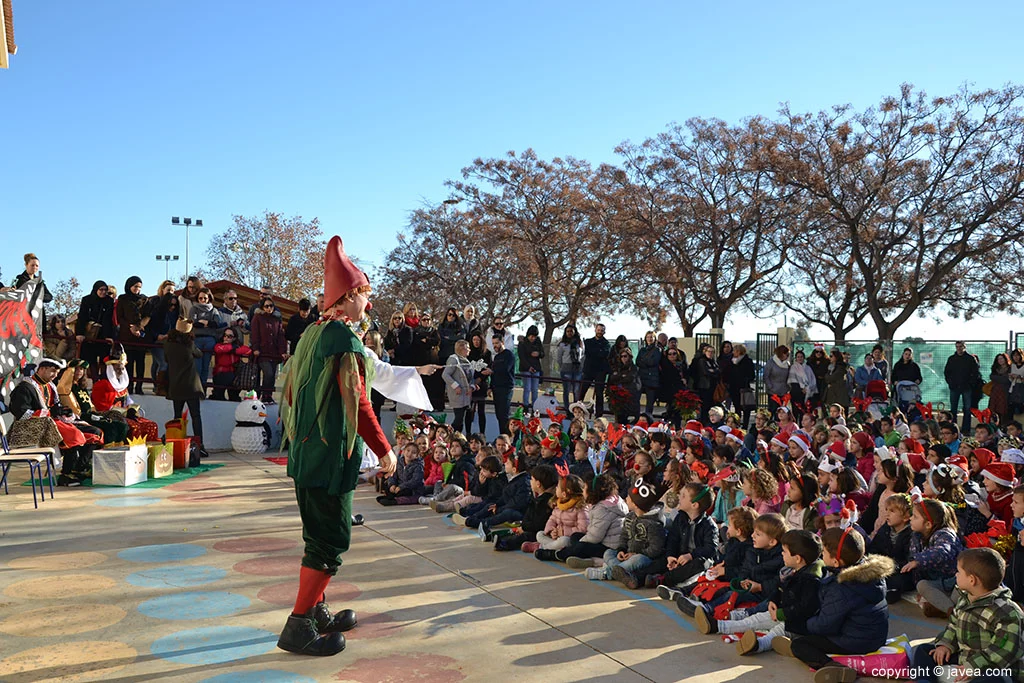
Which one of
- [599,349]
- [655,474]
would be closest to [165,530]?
[655,474]

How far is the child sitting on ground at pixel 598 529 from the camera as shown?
6723 millimetres

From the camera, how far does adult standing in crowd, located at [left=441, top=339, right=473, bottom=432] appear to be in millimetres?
12953

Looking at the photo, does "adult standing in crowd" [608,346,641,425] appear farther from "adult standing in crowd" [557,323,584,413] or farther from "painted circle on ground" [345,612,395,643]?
"painted circle on ground" [345,612,395,643]

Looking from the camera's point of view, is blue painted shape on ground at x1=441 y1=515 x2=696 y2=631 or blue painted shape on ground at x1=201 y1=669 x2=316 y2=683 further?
blue painted shape on ground at x1=441 y1=515 x2=696 y2=631

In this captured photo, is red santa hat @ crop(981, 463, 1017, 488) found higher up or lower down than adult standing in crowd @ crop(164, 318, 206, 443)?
lower down

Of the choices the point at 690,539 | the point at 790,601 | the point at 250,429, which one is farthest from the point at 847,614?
the point at 250,429

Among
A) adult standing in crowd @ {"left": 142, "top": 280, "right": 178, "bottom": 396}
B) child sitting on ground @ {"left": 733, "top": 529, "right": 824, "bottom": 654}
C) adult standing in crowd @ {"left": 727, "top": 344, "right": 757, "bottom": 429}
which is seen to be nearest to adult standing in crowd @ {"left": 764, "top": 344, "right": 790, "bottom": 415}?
adult standing in crowd @ {"left": 727, "top": 344, "right": 757, "bottom": 429}

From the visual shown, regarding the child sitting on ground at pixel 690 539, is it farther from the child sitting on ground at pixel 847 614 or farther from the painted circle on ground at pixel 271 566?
the painted circle on ground at pixel 271 566

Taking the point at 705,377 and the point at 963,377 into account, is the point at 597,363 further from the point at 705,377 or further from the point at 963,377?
the point at 963,377

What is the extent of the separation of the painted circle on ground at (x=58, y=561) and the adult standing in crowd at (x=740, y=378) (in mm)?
11402

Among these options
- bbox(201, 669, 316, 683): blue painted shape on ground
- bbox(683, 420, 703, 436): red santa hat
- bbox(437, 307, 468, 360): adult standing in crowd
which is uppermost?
bbox(437, 307, 468, 360): adult standing in crowd

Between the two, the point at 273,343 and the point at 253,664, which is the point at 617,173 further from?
the point at 253,664

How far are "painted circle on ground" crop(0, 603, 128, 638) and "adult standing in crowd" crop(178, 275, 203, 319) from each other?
8702 mm

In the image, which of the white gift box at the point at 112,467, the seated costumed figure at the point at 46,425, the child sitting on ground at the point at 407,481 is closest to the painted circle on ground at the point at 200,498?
the white gift box at the point at 112,467
